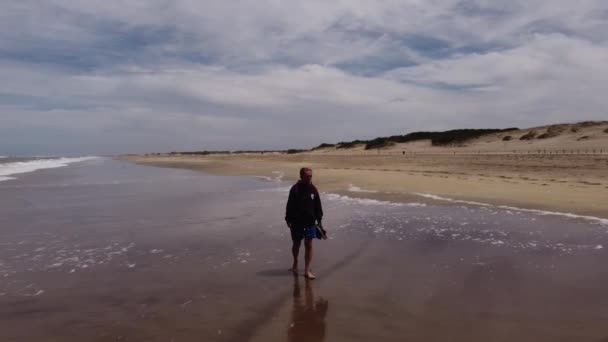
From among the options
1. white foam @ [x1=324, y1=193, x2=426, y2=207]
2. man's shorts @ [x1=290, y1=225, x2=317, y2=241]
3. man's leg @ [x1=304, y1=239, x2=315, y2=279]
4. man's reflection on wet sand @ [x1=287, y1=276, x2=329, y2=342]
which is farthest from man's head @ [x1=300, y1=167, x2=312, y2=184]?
white foam @ [x1=324, y1=193, x2=426, y2=207]

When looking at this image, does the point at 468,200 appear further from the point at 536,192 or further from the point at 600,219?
the point at 600,219

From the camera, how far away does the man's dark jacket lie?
6973mm

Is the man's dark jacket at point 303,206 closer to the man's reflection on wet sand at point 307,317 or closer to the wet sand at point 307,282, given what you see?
the wet sand at point 307,282

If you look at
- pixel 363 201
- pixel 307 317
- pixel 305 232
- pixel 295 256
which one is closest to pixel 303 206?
pixel 305 232

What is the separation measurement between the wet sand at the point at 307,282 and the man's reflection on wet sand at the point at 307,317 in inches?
0.9

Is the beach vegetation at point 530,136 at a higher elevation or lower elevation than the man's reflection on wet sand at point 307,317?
higher

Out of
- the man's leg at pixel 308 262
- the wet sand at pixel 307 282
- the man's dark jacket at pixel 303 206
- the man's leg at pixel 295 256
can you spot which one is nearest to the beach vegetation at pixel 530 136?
the wet sand at pixel 307 282

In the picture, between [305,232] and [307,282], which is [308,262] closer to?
[307,282]

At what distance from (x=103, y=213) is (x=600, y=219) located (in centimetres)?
1374

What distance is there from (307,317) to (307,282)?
1.36 m

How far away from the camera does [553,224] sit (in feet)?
33.3

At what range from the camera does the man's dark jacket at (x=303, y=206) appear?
6973 mm

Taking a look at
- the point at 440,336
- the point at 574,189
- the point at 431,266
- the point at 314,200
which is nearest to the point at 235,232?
the point at 314,200

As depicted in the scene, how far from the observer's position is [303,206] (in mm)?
6969
